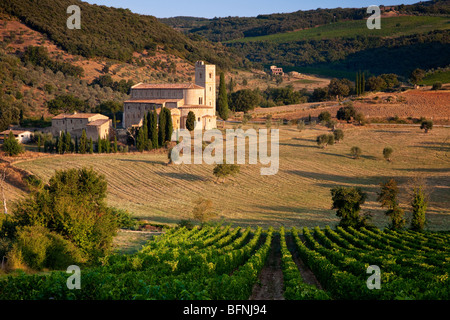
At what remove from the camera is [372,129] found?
6072cm

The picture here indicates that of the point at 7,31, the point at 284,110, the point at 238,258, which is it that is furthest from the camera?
the point at 7,31

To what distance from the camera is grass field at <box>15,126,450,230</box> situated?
32.5 metres

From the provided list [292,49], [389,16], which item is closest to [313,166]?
[292,49]

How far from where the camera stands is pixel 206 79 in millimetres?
63688

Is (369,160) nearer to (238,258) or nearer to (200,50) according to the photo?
(238,258)

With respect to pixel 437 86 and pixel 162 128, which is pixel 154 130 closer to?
pixel 162 128

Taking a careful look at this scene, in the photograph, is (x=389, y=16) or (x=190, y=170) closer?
(x=190, y=170)

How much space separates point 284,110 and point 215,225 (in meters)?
51.1

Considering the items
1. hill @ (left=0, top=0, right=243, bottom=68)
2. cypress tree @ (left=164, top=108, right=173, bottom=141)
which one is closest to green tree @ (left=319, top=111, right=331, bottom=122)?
cypress tree @ (left=164, top=108, right=173, bottom=141)

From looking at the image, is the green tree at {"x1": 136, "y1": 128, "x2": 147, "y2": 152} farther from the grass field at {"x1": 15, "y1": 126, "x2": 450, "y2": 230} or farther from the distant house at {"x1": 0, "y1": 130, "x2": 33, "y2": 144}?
the distant house at {"x1": 0, "y1": 130, "x2": 33, "y2": 144}

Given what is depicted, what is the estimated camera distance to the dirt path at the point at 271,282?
13.7m

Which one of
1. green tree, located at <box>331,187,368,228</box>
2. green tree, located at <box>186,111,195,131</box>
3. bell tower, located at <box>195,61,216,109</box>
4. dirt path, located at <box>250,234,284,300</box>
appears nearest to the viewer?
dirt path, located at <box>250,234,284,300</box>

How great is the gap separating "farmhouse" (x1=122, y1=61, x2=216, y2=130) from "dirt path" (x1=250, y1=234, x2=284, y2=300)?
124ft
